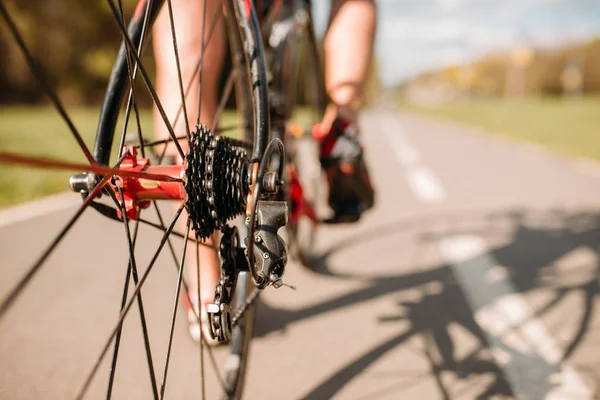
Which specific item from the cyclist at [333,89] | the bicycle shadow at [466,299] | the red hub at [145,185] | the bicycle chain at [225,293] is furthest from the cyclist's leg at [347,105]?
the red hub at [145,185]

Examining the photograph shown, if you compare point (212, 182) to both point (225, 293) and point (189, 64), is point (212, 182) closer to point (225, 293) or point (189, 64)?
point (225, 293)

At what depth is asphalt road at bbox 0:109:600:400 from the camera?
165 centimetres

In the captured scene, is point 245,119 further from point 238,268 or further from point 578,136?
point 578,136

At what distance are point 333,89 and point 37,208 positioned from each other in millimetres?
2775

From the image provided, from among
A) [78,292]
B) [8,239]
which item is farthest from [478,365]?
[8,239]

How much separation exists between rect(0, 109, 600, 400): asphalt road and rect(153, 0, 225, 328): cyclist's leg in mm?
400

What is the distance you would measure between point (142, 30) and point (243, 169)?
0.38 metres

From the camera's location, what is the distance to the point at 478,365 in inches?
67.7

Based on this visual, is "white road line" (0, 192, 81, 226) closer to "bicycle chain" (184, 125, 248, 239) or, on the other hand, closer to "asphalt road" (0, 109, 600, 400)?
"asphalt road" (0, 109, 600, 400)

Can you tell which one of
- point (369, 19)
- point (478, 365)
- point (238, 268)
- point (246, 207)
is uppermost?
point (369, 19)

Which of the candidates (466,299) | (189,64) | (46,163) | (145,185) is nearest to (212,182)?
(145,185)

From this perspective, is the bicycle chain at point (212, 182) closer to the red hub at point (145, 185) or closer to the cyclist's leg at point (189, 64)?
the red hub at point (145, 185)

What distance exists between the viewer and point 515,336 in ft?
6.32

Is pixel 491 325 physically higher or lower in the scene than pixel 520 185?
higher
